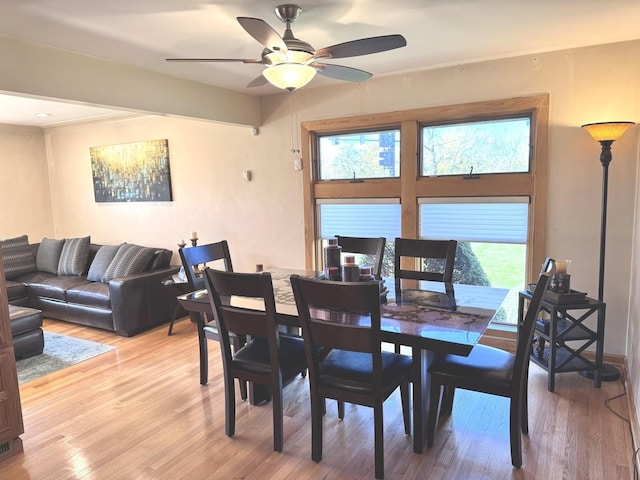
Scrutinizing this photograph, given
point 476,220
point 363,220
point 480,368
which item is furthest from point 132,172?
point 480,368

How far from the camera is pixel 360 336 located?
1942 millimetres

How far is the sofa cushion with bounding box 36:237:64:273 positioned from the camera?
5395mm

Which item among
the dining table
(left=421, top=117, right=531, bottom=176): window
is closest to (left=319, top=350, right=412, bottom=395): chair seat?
the dining table

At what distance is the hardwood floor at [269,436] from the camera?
2.16 meters

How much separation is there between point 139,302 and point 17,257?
2.26 metres

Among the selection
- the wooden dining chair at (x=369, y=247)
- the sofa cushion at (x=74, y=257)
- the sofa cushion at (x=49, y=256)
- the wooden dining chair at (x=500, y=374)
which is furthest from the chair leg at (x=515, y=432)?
the sofa cushion at (x=49, y=256)

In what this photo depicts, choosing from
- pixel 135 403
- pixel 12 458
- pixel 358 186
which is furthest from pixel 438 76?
pixel 12 458

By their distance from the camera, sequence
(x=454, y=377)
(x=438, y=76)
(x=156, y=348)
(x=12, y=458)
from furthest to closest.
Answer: (x=156, y=348) < (x=438, y=76) < (x=12, y=458) < (x=454, y=377)

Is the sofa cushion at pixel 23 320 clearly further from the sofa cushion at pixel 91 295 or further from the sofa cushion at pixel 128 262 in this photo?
the sofa cushion at pixel 128 262

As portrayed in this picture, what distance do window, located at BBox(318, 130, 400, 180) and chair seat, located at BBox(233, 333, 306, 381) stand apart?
207 cm

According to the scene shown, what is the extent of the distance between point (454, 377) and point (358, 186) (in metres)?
2.32

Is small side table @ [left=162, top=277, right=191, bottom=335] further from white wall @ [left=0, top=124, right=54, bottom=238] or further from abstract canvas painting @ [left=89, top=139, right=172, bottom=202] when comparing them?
white wall @ [left=0, top=124, right=54, bottom=238]

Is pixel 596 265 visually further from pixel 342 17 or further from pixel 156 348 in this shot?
pixel 156 348

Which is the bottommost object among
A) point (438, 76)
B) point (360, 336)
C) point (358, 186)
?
point (360, 336)
